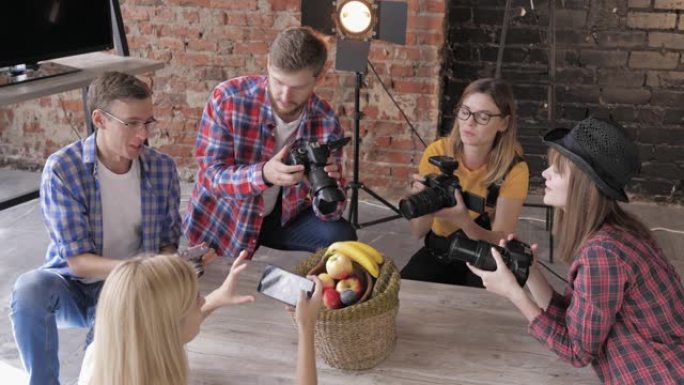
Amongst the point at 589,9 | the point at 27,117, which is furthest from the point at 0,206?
the point at 589,9

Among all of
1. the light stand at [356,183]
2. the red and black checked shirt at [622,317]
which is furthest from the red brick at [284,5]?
the red and black checked shirt at [622,317]

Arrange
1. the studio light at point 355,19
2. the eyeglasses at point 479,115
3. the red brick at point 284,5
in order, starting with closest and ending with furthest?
the eyeglasses at point 479,115, the studio light at point 355,19, the red brick at point 284,5

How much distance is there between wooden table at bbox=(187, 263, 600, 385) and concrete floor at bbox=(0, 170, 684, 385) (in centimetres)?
83

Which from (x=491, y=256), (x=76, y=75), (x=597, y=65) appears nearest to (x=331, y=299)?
(x=491, y=256)

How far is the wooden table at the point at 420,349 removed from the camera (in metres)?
1.48

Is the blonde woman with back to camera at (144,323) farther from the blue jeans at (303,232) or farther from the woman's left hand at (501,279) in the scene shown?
the blue jeans at (303,232)

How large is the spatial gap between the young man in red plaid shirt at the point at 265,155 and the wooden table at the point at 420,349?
0.43m

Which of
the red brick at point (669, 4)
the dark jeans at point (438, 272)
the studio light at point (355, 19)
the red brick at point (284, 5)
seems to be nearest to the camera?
the dark jeans at point (438, 272)

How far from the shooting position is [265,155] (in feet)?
7.45

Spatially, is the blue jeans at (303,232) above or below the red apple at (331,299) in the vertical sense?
below

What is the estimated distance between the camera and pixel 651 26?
3367 mm

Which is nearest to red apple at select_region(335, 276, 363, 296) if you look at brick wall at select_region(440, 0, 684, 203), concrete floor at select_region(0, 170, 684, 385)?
concrete floor at select_region(0, 170, 684, 385)

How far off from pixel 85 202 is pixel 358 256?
2.47ft

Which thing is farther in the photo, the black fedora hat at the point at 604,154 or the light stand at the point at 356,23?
the light stand at the point at 356,23
